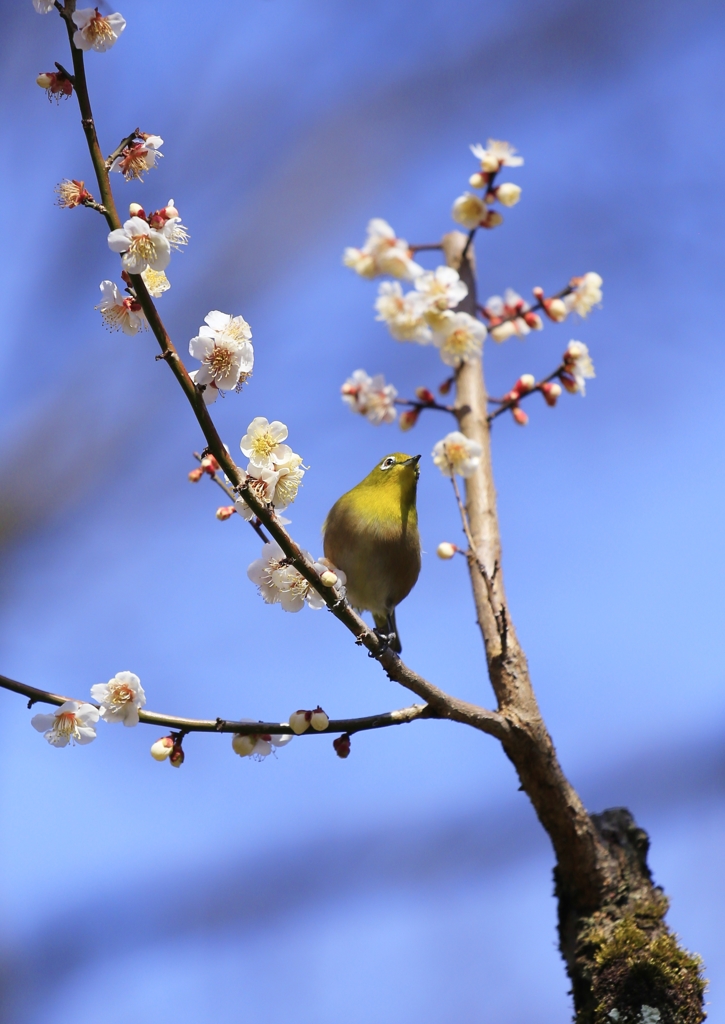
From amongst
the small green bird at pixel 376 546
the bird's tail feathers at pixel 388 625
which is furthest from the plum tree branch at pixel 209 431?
the bird's tail feathers at pixel 388 625

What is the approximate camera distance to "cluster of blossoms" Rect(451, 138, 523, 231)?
168 inches

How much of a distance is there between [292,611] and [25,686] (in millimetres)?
722

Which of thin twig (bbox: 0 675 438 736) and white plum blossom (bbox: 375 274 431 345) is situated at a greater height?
white plum blossom (bbox: 375 274 431 345)

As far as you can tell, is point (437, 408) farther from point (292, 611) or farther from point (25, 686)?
point (25, 686)

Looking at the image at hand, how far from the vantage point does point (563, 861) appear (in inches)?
123

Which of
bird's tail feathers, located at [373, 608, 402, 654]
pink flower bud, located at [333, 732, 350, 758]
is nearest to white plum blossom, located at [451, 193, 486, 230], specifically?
bird's tail feathers, located at [373, 608, 402, 654]

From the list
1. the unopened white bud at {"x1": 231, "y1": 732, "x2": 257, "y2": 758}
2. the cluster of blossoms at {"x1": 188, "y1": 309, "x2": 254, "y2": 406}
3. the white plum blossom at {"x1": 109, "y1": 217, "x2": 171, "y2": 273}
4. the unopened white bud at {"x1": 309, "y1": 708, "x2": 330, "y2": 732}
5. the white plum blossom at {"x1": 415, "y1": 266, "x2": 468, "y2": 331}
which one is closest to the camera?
the white plum blossom at {"x1": 109, "y1": 217, "x2": 171, "y2": 273}

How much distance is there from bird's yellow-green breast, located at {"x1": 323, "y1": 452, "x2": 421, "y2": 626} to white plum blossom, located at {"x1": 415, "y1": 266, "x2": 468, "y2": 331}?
2.72ft

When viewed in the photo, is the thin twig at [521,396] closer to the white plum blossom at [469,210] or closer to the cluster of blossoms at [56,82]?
the white plum blossom at [469,210]

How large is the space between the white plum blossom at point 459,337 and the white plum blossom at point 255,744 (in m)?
2.29

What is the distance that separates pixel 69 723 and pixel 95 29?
166 cm

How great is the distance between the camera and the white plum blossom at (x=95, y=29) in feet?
6.55

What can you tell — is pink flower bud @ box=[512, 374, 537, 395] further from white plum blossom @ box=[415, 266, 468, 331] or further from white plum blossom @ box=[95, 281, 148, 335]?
white plum blossom @ box=[95, 281, 148, 335]

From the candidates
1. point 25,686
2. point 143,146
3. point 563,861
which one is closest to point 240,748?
point 25,686
